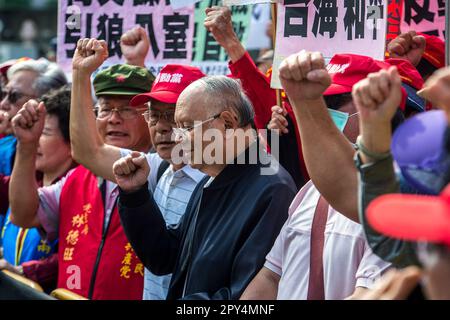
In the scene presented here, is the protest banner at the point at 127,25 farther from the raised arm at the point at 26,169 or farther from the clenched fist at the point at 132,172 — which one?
the clenched fist at the point at 132,172

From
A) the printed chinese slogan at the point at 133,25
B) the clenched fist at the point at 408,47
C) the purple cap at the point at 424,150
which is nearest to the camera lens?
the purple cap at the point at 424,150

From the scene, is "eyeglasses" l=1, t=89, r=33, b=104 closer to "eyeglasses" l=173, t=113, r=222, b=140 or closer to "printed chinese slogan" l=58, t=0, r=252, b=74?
"printed chinese slogan" l=58, t=0, r=252, b=74

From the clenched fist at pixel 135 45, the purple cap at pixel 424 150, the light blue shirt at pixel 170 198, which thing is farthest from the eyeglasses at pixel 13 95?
the purple cap at pixel 424 150

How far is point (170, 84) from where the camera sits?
14.6 feet

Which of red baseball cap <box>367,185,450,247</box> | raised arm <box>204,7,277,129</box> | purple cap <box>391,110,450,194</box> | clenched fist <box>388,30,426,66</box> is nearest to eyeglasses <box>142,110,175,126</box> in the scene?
raised arm <box>204,7,277,129</box>

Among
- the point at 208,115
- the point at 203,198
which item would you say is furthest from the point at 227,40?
the point at 203,198

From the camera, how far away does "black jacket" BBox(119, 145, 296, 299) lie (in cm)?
335

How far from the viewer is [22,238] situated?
5152 millimetres

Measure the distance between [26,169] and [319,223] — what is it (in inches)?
88.0

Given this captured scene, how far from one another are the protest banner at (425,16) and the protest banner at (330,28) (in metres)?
1.16

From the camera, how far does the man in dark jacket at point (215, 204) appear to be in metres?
3.37

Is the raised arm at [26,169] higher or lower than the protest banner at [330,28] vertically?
lower

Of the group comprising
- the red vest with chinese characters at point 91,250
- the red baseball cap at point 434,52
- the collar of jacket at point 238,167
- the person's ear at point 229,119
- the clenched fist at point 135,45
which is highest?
the red baseball cap at point 434,52

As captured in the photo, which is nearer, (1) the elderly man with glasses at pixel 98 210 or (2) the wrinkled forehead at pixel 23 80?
(1) the elderly man with glasses at pixel 98 210
